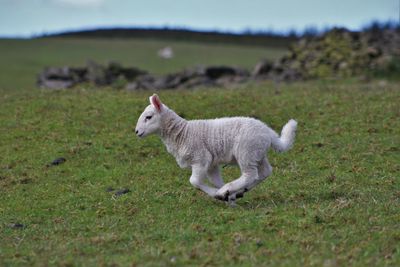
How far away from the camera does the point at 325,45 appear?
103ft

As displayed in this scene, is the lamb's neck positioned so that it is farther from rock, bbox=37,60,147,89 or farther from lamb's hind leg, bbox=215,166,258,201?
rock, bbox=37,60,147,89

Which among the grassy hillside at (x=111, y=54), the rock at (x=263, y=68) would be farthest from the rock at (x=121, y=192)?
the grassy hillside at (x=111, y=54)

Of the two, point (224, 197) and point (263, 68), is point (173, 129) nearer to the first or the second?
point (224, 197)

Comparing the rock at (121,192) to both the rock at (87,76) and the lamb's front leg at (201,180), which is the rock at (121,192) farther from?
the rock at (87,76)

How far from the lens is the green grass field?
8672mm

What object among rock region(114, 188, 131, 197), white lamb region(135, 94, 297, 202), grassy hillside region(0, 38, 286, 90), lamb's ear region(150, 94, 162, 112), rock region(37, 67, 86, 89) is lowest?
grassy hillside region(0, 38, 286, 90)

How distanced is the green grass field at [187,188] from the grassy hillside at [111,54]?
57.8ft

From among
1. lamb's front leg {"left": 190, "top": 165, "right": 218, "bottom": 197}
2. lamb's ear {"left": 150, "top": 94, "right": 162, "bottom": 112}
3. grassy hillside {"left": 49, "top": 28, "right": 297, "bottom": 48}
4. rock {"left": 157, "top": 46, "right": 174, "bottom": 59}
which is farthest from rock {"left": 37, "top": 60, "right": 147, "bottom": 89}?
grassy hillside {"left": 49, "top": 28, "right": 297, "bottom": 48}

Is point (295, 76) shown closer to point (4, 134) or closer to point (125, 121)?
point (125, 121)

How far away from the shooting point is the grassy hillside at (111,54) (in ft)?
130

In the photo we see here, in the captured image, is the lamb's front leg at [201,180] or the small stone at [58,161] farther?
the small stone at [58,161]

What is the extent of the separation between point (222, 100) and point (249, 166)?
8461 mm

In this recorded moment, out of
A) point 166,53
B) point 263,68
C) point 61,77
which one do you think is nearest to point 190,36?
point 166,53

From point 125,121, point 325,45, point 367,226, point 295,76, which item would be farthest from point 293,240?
point 325,45
